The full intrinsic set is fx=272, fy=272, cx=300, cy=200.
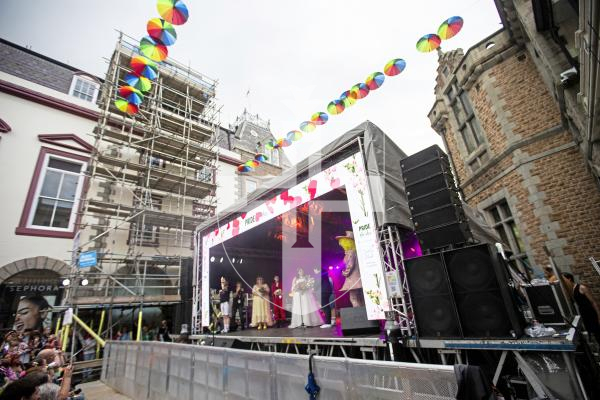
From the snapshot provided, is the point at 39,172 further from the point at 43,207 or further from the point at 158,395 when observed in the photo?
the point at 158,395

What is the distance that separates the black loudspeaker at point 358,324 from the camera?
4609mm

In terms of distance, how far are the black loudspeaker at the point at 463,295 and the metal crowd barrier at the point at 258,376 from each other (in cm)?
170

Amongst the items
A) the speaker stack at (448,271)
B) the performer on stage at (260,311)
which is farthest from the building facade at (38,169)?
the speaker stack at (448,271)

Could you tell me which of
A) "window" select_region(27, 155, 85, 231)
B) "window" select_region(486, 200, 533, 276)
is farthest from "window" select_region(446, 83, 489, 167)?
"window" select_region(27, 155, 85, 231)

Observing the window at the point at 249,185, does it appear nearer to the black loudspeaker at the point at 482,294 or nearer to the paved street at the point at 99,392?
the paved street at the point at 99,392

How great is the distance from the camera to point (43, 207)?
424 inches

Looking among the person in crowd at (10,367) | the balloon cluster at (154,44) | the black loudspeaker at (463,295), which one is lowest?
the person in crowd at (10,367)

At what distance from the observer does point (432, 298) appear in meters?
3.85

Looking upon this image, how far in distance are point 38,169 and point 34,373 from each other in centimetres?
1201

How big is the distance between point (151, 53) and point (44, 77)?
8331 mm

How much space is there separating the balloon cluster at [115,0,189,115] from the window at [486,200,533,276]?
1100 cm

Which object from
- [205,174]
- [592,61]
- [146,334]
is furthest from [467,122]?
[146,334]

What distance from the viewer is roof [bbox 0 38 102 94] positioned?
38.3 feet

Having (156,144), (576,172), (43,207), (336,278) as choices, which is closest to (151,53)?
(156,144)
